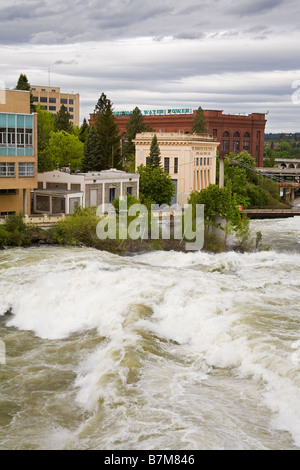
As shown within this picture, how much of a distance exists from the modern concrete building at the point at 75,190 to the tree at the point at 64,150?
13893 millimetres

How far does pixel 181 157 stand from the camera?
59.2m

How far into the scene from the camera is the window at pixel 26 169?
41.0m

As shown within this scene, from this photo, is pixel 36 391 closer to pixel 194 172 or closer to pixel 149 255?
pixel 149 255

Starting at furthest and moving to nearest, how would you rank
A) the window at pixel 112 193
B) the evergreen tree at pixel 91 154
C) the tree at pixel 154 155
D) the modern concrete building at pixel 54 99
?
the modern concrete building at pixel 54 99
the evergreen tree at pixel 91 154
the tree at pixel 154 155
the window at pixel 112 193

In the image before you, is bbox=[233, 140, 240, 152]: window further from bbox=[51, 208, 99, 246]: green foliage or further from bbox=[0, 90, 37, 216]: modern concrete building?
bbox=[51, 208, 99, 246]: green foliage

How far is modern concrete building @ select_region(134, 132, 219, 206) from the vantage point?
5894 cm

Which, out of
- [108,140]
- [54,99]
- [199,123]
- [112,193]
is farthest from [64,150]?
[54,99]

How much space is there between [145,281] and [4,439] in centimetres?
1247

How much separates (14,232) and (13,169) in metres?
5.92

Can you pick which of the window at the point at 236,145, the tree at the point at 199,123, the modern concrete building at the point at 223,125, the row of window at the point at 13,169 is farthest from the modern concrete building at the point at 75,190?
the window at the point at 236,145

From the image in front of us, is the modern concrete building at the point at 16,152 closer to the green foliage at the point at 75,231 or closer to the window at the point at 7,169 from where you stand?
the window at the point at 7,169

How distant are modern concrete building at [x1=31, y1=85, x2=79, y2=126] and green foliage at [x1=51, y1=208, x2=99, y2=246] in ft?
313

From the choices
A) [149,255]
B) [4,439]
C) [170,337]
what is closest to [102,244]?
[149,255]

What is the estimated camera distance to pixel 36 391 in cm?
1666
